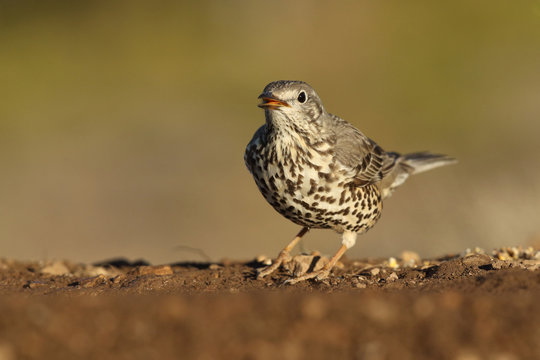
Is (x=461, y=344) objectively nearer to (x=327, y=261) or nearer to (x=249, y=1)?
(x=327, y=261)

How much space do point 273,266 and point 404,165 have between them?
11.3ft

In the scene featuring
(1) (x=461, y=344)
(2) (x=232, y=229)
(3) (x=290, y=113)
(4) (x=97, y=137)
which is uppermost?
(3) (x=290, y=113)

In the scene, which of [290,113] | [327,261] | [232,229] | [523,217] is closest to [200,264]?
[327,261]

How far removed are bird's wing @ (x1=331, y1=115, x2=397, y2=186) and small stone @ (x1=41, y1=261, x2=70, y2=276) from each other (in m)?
3.29

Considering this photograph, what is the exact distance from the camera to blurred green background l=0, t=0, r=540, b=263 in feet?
46.1

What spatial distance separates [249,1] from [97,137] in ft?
29.0

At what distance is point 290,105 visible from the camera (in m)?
6.92

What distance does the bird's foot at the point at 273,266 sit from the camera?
715 cm

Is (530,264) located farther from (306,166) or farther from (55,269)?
(55,269)

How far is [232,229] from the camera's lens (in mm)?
15562

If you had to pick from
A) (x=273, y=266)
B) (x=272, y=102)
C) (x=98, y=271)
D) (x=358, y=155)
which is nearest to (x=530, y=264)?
(x=358, y=155)

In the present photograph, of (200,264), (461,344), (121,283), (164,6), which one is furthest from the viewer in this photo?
(164,6)

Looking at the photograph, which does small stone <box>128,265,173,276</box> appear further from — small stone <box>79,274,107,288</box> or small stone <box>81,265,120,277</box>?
small stone <box>81,265,120,277</box>

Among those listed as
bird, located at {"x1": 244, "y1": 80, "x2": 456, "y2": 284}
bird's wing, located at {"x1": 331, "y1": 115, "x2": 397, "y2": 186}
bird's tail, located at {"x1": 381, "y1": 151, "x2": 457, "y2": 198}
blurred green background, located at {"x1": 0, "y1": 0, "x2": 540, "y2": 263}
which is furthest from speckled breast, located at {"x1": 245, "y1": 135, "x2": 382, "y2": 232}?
blurred green background, located at {"x1": 0, "y1": 0, "x2": 540, "y2": 263}
